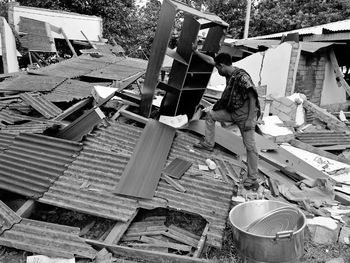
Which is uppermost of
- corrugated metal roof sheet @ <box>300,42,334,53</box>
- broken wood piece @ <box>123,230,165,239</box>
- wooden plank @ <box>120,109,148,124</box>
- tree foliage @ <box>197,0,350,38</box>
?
tree foliage @ <box>197,0,350,38</box>

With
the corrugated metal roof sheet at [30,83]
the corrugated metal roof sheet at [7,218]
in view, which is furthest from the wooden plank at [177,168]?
the corrugated metal roof sheet at [30,83]

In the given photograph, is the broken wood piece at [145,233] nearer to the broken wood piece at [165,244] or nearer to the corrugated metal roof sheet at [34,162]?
the broken wood piece at [165,244]

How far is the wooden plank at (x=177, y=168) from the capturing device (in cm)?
467

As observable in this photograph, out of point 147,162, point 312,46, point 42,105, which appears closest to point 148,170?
point 147,162

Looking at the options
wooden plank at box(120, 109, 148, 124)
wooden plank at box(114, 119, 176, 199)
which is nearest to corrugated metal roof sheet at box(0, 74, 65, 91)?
wooden plank at box(120, 109, 148, 124)

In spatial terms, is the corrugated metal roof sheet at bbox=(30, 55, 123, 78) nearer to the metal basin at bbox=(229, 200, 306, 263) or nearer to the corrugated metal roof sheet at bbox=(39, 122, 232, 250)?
the corrugated metal roof sheet at bbox=(39, 122, 232, 250)

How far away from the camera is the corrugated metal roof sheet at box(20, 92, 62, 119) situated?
6.14 m

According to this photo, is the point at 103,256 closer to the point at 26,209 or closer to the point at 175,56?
the point at 26,209

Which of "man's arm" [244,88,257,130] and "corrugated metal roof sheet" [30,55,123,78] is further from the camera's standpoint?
"corrugated metal roof sheet" [30,55,123,78]

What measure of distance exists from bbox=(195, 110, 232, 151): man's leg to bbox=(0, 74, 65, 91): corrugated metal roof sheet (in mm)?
3763

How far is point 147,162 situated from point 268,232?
1720mm

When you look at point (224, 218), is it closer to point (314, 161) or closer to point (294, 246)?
point (294, 246)

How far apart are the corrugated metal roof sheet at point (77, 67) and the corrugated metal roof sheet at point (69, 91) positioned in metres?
0.89

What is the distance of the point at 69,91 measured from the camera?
7453 mm
